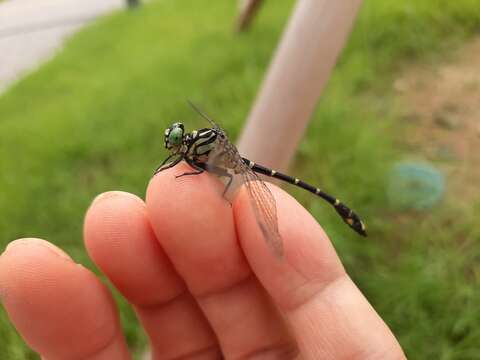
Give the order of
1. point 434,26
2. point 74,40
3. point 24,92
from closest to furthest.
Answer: point 434,26
point 24,92
point 74,40

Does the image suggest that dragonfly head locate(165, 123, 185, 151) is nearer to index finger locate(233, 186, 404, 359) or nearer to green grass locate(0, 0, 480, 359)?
index finger locate(233, 186, 404, 359)

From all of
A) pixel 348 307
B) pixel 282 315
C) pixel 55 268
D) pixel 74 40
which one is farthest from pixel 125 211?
pixel 74 40

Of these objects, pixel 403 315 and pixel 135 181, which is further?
pixel 135 181

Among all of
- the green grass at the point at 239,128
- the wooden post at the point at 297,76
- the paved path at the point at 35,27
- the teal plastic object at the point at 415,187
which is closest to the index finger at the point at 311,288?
the wooden post at the point at 297,76

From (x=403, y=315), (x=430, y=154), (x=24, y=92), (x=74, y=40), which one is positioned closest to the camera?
(x=403, y=315)

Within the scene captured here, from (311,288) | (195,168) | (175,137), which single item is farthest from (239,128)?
(311,288)

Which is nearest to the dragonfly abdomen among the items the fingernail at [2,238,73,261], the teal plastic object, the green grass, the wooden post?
the wooden post

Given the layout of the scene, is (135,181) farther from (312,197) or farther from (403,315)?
(403,315)

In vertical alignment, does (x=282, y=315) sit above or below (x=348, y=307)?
below
